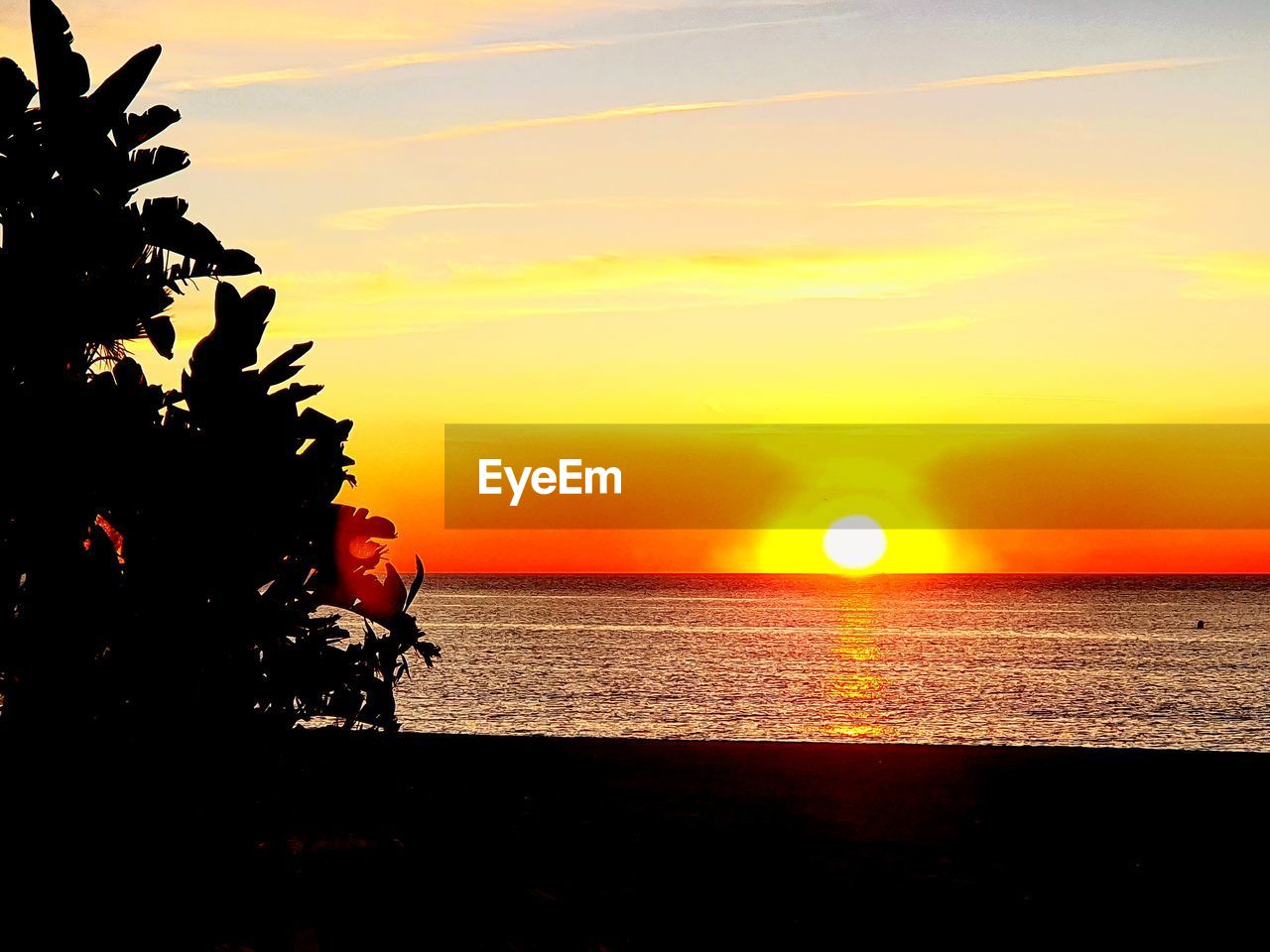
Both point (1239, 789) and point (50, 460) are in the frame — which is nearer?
point (50, 460)

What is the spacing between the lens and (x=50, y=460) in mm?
6281

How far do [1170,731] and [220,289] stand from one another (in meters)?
44.3

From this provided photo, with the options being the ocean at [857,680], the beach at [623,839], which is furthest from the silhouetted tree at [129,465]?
the ocean at [857,680]

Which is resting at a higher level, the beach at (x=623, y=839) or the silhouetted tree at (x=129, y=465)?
the silhouetted tree at (x=129, y=465)

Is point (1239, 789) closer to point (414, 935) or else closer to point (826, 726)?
point (414, 935)

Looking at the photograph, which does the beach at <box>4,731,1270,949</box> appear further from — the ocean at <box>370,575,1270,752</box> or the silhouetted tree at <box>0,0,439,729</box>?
the ocean at <box>370,575,1270,752</box>

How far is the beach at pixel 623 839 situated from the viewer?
21.0ft

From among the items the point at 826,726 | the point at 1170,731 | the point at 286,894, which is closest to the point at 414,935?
the point at 286,894

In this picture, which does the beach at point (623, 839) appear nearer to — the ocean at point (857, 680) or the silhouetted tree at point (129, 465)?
the silhouetted tree at point (129, 465)

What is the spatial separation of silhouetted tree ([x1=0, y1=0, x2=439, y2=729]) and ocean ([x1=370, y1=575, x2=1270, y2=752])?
35.4 meters

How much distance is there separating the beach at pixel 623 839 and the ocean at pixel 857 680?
2069 centimetres

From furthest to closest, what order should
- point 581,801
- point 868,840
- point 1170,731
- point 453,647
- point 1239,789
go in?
point 453,647 → point 1170,731 → point 1239,789 → point 581,801 → point 868,840

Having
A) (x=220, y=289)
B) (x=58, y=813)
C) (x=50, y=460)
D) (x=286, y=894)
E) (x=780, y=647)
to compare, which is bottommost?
(x=780, y=647)

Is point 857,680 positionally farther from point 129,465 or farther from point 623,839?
point 129,465
